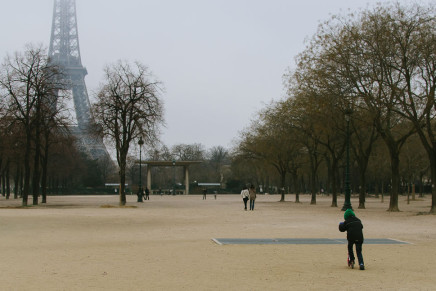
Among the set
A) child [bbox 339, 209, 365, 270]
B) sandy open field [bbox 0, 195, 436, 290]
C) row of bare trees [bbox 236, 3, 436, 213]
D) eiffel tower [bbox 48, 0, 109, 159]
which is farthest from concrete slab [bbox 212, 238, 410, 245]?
eiffel tower [bbox 48, 0, 109, 159]

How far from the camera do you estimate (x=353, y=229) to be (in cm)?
1150

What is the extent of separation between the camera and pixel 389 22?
3269 centimetres

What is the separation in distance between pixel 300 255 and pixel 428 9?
22854mm

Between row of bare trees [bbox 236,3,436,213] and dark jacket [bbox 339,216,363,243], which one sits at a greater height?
row of bare trees [bbox 236,3,436,213]

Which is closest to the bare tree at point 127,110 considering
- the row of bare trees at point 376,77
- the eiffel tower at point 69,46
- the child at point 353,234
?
the row of bare trees at point 376,77

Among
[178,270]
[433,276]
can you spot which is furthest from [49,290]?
[433,276]

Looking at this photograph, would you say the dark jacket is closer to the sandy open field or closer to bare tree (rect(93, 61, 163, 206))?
the sandy open field

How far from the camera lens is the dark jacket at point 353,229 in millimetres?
11422

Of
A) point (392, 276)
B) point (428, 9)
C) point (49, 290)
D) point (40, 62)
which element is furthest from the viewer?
point (40, 62)

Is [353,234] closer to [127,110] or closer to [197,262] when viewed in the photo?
[197,262]

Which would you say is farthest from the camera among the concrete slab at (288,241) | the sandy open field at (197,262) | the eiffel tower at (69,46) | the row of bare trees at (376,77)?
the eiffel tower at (69,46)

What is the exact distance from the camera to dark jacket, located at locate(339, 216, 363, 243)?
11422 millimetres

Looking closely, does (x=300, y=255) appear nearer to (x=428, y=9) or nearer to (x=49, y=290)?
(x=49, y=290)

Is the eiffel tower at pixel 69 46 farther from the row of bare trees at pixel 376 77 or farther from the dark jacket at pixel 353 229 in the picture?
the dark jacket at pixel 353 229
